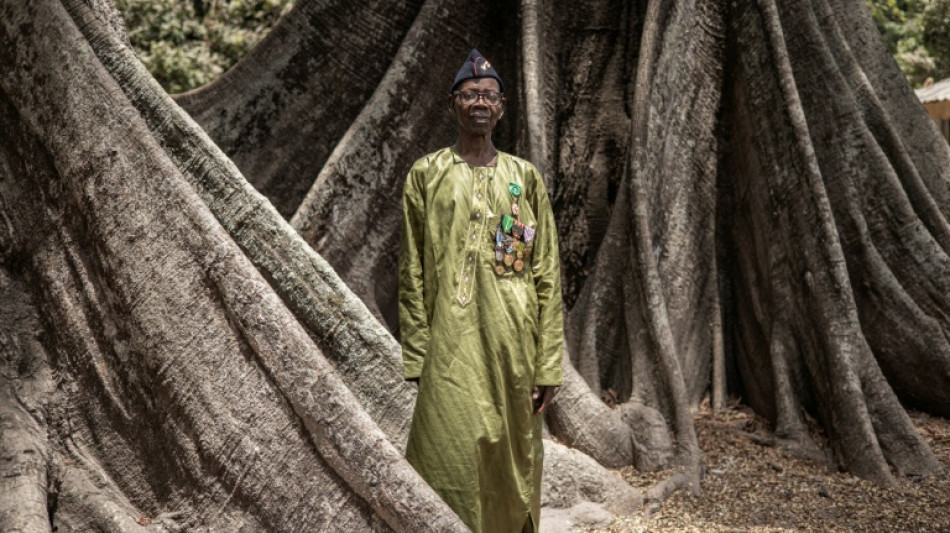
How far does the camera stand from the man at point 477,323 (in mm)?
3213

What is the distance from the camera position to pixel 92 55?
379cm

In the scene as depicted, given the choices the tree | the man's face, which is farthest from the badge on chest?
the tree

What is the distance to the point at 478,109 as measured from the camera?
3.27 meters

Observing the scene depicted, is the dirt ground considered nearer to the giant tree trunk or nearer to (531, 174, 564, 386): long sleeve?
the giant tree trunk

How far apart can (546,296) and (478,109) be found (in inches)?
25.4

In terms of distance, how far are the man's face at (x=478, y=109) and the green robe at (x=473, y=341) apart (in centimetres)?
12

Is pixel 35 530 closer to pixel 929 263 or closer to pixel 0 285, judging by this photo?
pixel 0 285

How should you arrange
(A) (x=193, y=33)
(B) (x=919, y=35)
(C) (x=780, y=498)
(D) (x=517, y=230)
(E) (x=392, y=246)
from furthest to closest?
(B) (x=919, y=35)
(A) (x=193, y=33)
(E) (x=392, y=246)
(C) (x=780, y=498)
(D) (x=517, y=230)

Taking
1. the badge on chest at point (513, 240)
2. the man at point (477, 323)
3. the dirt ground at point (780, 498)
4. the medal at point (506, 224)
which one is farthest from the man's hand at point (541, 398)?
the dirt ground at point (780, 498)

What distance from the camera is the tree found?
3420 mm

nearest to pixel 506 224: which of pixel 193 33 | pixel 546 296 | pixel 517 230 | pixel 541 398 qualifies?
pixel 517 230

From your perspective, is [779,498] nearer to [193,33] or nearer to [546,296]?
[546,296]

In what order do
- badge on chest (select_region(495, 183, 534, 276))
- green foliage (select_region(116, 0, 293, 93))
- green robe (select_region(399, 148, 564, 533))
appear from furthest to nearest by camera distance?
1. green foliage (select_region(116, 0, 293, 93))
2. badge on chest (select_region(495, 183, 534, 276))
3. green robe (select_region(399, 148, 564, 533))

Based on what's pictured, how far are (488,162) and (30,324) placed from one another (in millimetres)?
1767
